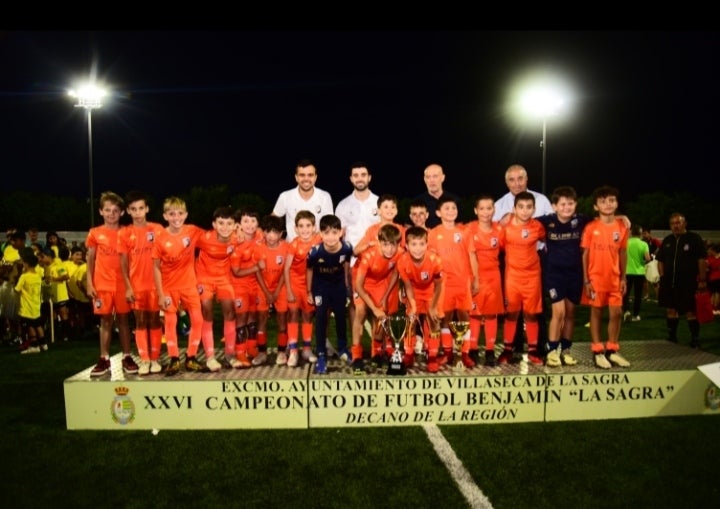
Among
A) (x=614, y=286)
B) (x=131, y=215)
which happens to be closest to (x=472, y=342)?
(x=614, y=286)

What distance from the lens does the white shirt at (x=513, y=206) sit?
21.4ft

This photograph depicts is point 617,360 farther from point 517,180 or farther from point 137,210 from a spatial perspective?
point 137,210

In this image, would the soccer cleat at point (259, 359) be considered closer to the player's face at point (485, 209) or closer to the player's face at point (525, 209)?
the player's face at point (485, 209)

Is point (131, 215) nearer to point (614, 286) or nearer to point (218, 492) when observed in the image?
point (218, 492)

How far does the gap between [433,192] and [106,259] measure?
3.79 m

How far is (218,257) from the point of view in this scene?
571 cm

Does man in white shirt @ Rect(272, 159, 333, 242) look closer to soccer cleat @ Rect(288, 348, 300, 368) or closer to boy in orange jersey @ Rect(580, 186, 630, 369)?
soccer cleat @ Rect(288, 348, 300, 368)

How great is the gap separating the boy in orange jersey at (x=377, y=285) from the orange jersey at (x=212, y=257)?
4.67 ft

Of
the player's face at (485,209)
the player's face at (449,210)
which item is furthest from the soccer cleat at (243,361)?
the player's face at (485,209)

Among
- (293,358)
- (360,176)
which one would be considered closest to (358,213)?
(360,176)

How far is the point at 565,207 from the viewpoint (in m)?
5.67

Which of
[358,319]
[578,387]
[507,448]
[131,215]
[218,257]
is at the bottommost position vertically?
[507,448]

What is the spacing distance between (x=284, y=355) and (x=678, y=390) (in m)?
4.09

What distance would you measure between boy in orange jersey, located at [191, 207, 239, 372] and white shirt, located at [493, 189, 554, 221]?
10.6 feet
